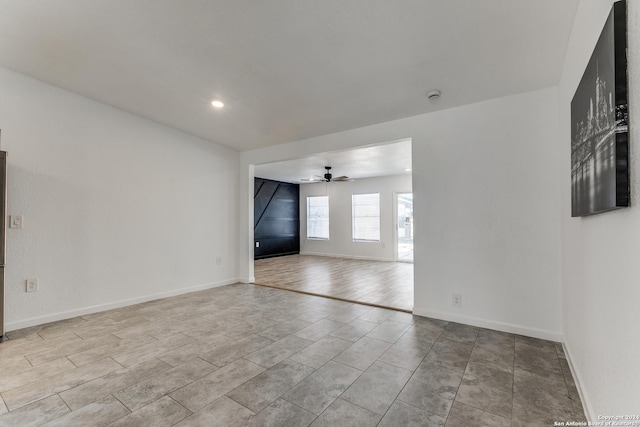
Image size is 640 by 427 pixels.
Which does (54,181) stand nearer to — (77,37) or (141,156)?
(141,156)

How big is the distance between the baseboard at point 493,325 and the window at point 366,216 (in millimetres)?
4992

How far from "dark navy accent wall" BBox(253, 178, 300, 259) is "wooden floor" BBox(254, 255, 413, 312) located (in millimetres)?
860

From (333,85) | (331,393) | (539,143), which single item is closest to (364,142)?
(333,85)

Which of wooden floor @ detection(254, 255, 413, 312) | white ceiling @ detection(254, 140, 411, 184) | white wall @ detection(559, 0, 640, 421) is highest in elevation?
white ceiling @ detection(254, 140, 411, 184)

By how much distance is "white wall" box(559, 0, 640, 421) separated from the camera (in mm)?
979

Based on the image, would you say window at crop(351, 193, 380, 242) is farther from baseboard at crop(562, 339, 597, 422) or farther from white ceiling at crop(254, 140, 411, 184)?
baseboard at crop(562, 339, 597, 422)

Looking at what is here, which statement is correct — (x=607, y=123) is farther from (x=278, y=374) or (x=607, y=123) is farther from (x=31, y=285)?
(x=31, y=285)

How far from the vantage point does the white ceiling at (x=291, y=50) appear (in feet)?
6.15

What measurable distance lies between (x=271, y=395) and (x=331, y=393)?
1.31 ft

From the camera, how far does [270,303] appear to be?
3.87 m

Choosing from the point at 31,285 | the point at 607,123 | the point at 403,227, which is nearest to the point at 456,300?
the point at 607,123

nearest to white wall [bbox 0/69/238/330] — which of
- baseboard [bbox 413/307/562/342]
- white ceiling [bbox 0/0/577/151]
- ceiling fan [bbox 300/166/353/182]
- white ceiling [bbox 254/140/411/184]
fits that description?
white ceiling [bbox 0/0/577/151]

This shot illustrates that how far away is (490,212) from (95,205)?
466cm

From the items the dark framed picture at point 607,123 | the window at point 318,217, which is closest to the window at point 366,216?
the window at point 318,217
